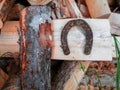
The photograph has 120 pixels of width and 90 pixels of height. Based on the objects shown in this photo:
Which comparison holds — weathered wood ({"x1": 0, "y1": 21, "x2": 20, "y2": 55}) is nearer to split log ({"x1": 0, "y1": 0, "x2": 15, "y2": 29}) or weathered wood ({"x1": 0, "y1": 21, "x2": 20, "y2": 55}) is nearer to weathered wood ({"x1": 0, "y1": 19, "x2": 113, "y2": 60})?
split log ({"x1": 0, "y1": 0, "x2": 15, "y2": 29})

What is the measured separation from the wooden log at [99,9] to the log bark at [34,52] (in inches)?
20.9

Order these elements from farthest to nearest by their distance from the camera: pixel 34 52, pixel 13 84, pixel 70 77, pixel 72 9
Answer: pixel 72 9 < pixel 70 77 < pixel 13 84 < pixel 34 52

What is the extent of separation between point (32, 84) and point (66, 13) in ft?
2.18

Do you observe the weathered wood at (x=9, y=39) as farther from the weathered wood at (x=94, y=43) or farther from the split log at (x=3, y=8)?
the weathered wood at (x=94, y=43)

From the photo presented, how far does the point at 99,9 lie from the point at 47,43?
0.64m

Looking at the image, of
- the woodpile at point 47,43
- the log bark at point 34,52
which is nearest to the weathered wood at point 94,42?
the woodpile at point 47,43

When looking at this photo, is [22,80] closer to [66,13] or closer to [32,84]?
[32,84]

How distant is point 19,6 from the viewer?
244 cm

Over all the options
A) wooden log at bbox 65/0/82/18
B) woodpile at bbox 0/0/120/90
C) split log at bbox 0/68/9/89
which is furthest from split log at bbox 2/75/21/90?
wooden log at bbox 65/0/82/18

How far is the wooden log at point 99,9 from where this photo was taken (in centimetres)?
241

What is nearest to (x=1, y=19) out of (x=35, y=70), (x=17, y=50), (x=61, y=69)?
(x=17, y=50)

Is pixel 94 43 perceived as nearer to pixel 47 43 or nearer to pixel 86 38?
pixel 86 38

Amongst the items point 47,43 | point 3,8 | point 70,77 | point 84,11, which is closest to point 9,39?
point 3,8

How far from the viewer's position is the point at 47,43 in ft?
6.66
